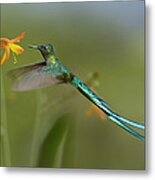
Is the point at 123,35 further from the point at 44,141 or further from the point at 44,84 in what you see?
the point at 44,141

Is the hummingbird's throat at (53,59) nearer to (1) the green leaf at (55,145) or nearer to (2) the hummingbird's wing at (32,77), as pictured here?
(2) the hummingbird's wing at (32,77)

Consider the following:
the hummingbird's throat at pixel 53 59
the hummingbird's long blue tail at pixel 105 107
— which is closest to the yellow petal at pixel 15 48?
the hummingbird's throat at pixel 53 59

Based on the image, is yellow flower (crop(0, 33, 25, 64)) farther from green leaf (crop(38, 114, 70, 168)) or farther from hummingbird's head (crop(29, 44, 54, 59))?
green leaf (crop(38, 114, 70, 168))

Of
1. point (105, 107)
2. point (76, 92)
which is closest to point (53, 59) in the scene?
point (76, 92)

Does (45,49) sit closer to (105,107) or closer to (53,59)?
(53,59)

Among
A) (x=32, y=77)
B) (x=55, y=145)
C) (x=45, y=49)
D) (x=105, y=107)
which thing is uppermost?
(x=45, y=49)
